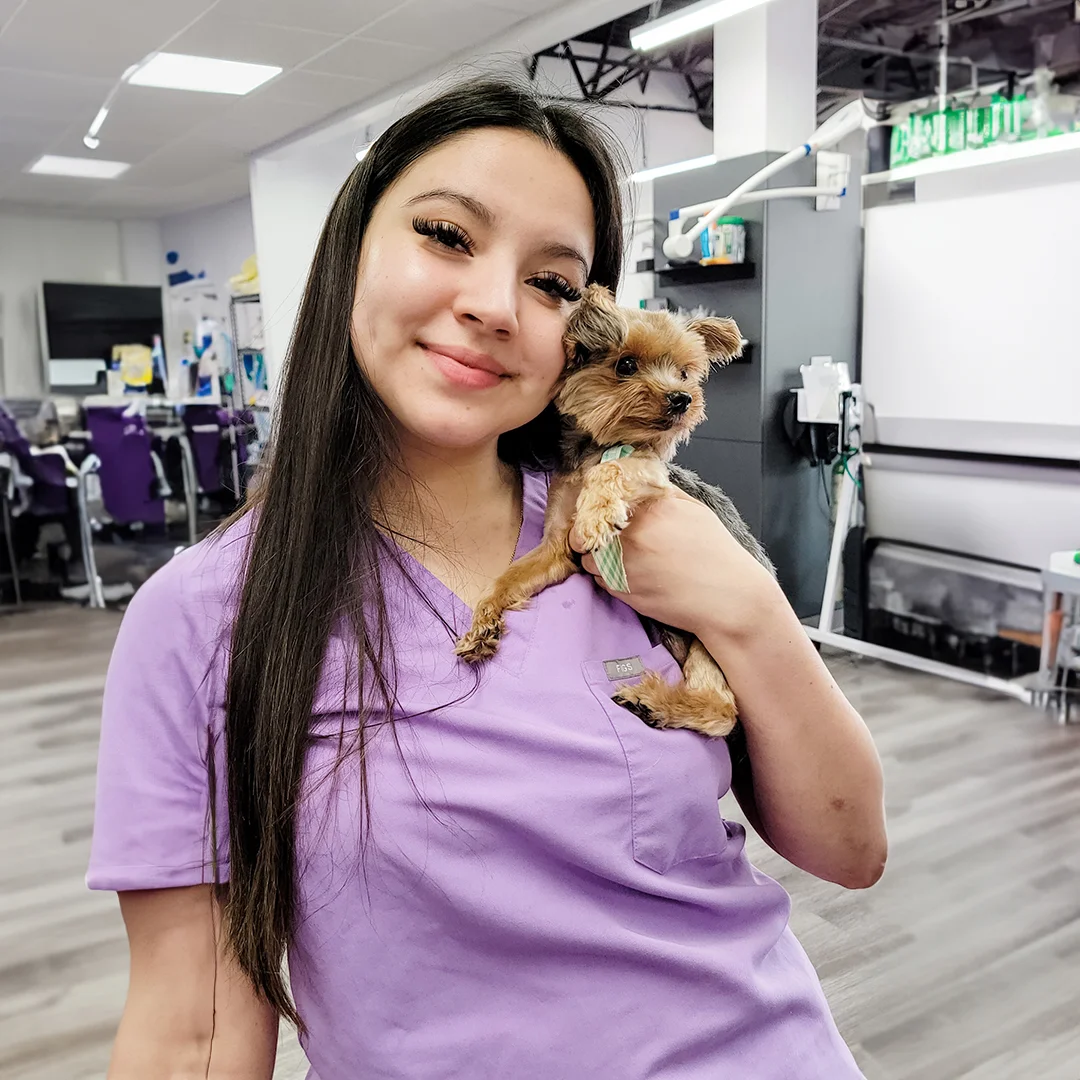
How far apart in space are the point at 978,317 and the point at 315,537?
458 centimetres

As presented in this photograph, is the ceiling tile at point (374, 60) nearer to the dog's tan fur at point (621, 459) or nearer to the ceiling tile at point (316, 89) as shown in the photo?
the ceiling tile at point (316, 89)

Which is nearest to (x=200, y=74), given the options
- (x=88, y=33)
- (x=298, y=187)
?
(x=88, y=33)

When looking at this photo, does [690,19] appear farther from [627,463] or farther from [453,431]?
[453,431]

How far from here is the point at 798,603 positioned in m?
5.36

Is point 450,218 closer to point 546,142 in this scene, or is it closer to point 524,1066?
point 546,142

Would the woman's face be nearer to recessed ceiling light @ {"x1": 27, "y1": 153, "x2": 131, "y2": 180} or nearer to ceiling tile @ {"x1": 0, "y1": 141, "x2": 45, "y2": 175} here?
ceiling tile @ {"x1": 0, "y1": 141, "x2": 45, "y2": 175}

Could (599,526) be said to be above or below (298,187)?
below

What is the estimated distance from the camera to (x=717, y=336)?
4.73ft

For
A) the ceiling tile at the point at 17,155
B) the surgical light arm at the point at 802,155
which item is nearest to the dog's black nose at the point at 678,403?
the surgical light arm at the point at 802,155

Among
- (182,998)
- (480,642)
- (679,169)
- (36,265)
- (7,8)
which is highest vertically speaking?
(7,8)

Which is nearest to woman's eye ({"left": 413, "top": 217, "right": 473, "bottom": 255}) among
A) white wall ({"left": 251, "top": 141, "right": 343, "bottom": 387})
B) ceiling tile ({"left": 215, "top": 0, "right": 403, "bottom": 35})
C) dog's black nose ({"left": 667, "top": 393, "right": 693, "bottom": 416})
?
dog's black nose ({"left": 667, "top": 393, "right": 693, "bottom": 416})

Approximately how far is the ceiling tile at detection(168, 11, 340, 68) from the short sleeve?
5.21 meters

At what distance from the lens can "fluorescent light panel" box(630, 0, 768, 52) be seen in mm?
4281

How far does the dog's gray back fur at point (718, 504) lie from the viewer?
1.25 metres
